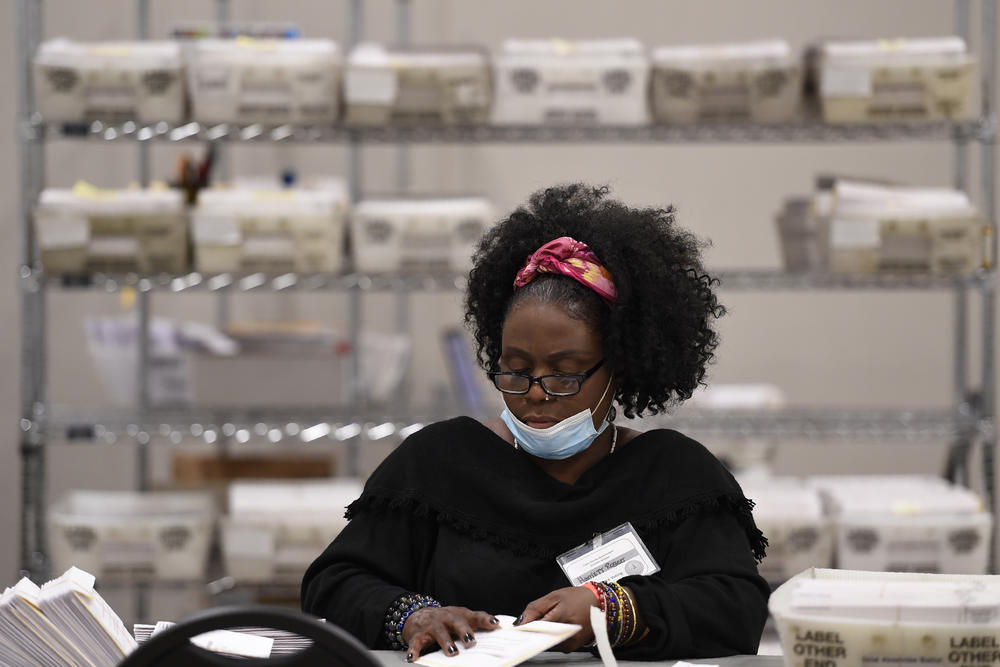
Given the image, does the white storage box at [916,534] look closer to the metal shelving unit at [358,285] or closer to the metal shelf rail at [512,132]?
the metal shelving unit at [358,285]

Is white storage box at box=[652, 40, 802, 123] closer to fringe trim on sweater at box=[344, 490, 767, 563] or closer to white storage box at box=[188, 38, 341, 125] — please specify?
white storage box at box=[188, 38, 341, 125]

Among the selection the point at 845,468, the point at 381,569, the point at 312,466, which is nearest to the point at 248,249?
the point at 312,466

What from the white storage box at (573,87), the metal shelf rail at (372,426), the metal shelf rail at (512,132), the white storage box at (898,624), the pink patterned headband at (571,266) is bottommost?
the metal shelf rail at (372,426)

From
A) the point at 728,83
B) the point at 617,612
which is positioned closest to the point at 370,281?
the point at 728,83

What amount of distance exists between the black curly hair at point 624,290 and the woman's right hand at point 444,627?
42 centimetres

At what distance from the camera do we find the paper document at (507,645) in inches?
53.1

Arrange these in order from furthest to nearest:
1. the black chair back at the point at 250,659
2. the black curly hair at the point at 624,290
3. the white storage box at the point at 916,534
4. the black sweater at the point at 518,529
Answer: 1. the white storage box at the point at 916,534
2. the black curly hair at the point at 624,290
3. the black sweater at the point at 518,529
4. the black chair back at the point at 250,659

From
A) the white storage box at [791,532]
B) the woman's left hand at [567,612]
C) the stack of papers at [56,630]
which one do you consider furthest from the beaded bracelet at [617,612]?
the white storage box at [791,532]

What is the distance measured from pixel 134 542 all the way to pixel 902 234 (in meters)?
1.98

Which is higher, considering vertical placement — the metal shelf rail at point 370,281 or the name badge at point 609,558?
the metal shelf rail at point 370,281

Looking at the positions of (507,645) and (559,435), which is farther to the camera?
(559,435)

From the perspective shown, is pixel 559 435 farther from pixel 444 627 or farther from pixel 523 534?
pixel 444 627

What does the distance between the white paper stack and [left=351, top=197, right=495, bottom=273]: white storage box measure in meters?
1.93

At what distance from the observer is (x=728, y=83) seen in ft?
10.4
